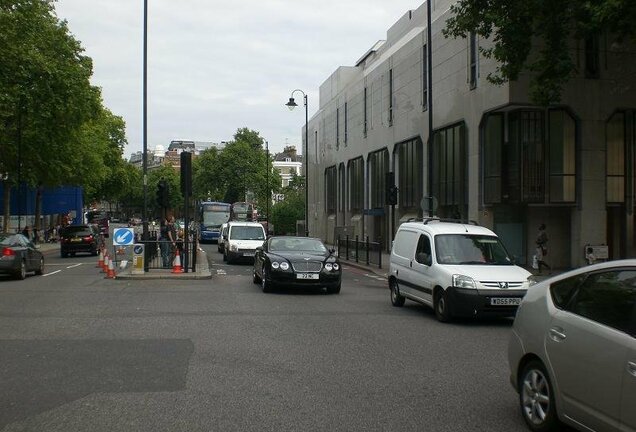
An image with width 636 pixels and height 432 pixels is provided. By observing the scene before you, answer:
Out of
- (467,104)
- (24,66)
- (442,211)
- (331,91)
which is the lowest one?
(442,211)

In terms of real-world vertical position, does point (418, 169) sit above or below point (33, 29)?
below

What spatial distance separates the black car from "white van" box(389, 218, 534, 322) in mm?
1970

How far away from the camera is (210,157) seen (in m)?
99.5

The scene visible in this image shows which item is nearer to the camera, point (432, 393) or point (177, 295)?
point (432, 393)

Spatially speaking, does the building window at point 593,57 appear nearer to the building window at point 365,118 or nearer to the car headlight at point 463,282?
the car headlight at point 463,282

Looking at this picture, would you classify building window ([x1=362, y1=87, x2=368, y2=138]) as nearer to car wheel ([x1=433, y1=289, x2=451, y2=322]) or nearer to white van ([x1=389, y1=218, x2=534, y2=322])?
white van ([x1=389, y1=218, x2=534, y2=322])

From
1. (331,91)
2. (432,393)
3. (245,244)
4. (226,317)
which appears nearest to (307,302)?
(226,317)

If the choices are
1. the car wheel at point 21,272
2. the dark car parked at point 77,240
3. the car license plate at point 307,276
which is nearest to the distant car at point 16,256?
the car wheel at point 21,272

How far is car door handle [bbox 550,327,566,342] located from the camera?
4934mm

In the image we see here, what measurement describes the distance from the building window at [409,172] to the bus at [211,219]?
21237 millimetres

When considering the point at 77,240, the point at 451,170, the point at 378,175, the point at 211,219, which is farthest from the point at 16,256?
the point at 211,219

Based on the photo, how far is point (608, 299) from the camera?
4.65m

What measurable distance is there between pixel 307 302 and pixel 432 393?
8.02 meters

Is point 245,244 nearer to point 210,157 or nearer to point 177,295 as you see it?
point 177,295
